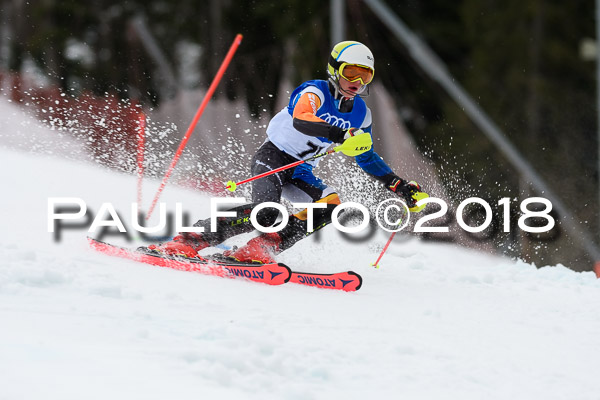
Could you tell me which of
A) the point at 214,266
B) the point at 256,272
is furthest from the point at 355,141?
the point at 214,266

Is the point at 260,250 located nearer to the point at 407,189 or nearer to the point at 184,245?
the point at 184,245

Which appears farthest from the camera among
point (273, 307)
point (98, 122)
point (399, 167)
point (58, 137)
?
point (98, 122)

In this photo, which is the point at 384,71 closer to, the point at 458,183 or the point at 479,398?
the point at 458,183

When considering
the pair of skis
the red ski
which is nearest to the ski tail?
the pair of skis

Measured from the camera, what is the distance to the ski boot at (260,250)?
4.79 m

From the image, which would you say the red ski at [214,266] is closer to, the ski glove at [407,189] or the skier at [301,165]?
the skier at [301,165]

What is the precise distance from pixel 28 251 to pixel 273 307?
1325mm

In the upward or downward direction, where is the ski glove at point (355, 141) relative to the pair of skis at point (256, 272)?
upward

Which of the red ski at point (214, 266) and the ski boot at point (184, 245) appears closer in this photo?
the red ski at point (214, 266)

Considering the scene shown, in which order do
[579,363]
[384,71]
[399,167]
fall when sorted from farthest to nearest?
1. [384,71]
2. [399,167]
3. [579,363]

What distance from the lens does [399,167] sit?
989 centimetres

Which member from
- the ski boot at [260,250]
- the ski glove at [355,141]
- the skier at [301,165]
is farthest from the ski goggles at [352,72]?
the ski boot at [260,250]

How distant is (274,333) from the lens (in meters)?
3.23

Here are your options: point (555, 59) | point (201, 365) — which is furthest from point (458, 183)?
point (201, 365)
